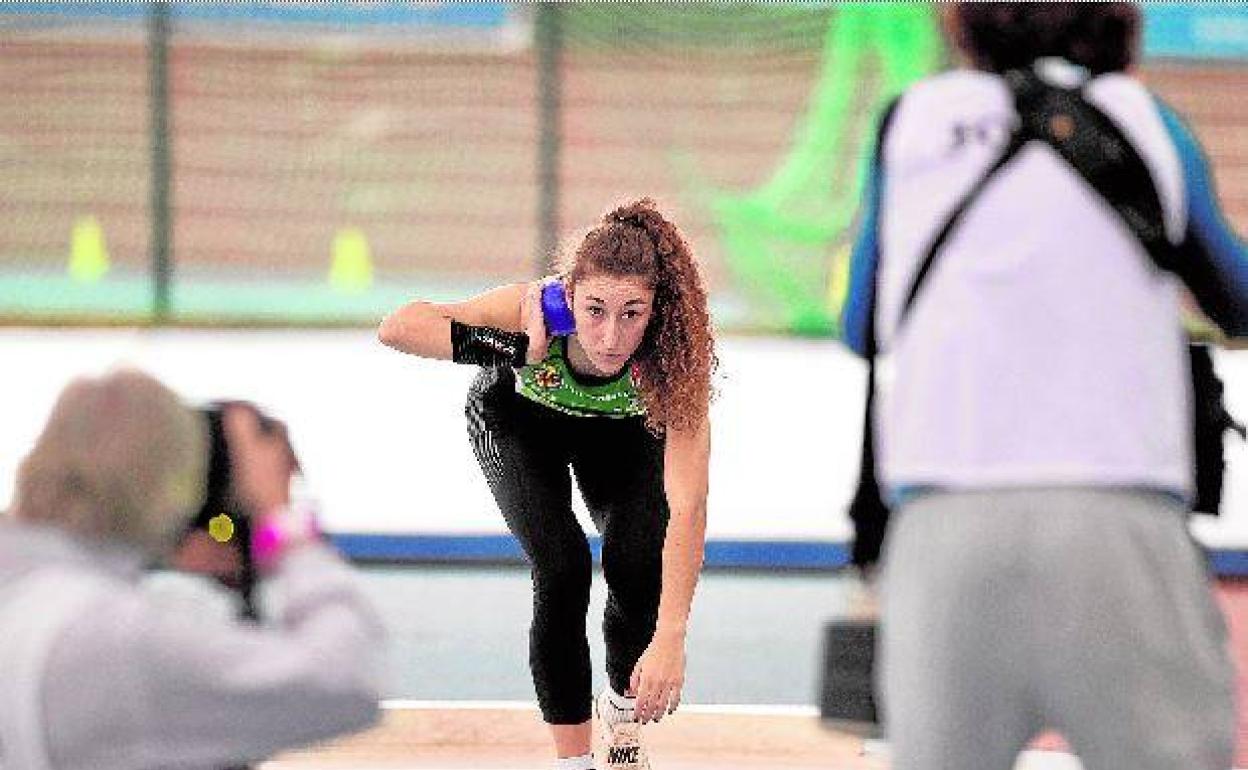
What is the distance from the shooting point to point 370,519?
7734mm

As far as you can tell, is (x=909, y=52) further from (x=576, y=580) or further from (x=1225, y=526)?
(x=576, y=580)

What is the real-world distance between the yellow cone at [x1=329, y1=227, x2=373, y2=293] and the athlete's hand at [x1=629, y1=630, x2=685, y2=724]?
5191mm

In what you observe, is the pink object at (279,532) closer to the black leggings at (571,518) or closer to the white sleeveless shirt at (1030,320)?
the white sleeveless shirt at (1030,320)

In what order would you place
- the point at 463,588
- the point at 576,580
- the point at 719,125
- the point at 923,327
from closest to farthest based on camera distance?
1. the point at 923,327
2. the point at 576,580
3. the point at 463,588
4. the point at 719,125

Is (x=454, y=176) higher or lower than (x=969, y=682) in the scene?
higher

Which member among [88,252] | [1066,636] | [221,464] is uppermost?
[88,252]

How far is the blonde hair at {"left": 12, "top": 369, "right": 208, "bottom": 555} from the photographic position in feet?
6.13

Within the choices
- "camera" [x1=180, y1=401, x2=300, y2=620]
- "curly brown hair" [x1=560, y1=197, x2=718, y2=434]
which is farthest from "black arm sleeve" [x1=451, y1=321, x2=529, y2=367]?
"camera" [x1=180, y1=401, x2=300, y2=620]

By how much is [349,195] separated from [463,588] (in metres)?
2.22

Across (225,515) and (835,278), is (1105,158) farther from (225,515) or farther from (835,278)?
(835,278)

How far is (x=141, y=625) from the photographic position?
71.1 inches

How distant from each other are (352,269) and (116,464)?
695 cm

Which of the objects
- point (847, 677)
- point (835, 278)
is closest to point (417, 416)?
point (835, 278)

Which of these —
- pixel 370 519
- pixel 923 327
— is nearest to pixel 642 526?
pixel 923 327
